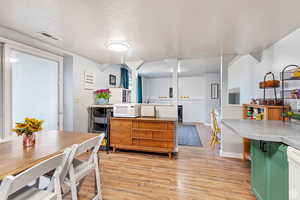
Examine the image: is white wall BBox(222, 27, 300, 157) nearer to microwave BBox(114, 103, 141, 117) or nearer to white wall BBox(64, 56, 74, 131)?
microwave BBox(114, 103, 141, 117)

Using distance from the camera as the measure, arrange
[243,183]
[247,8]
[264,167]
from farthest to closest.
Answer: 1. [243,183]
2. [247,8]
3. [264,167]

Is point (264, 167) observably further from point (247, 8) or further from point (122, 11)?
point (122, 11)

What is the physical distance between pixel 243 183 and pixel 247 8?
7.27 ft

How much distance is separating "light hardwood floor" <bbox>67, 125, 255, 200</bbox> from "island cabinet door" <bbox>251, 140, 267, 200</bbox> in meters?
0.29

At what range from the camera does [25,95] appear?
248 cm

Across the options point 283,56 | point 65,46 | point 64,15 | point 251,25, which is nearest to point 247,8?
point 251,25

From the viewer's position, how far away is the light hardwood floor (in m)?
1.79

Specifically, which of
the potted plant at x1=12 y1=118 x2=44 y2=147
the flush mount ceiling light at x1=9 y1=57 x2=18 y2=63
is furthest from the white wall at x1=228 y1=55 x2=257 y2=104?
the flush mount ceiling light at x1=9 y1=57 x2=18 y2=63

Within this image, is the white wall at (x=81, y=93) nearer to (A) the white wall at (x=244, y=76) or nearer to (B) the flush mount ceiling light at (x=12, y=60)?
(B) the flush mount ceiling light at (x=12, y=60)

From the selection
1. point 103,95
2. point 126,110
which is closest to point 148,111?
point 126,110

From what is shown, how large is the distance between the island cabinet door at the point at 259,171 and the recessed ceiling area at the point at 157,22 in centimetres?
143

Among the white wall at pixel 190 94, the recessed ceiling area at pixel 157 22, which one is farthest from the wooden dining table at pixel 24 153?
the white wall at pixel 190 94

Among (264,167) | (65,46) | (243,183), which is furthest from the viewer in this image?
(65,46)

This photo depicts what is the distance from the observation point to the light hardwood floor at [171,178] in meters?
1.79
